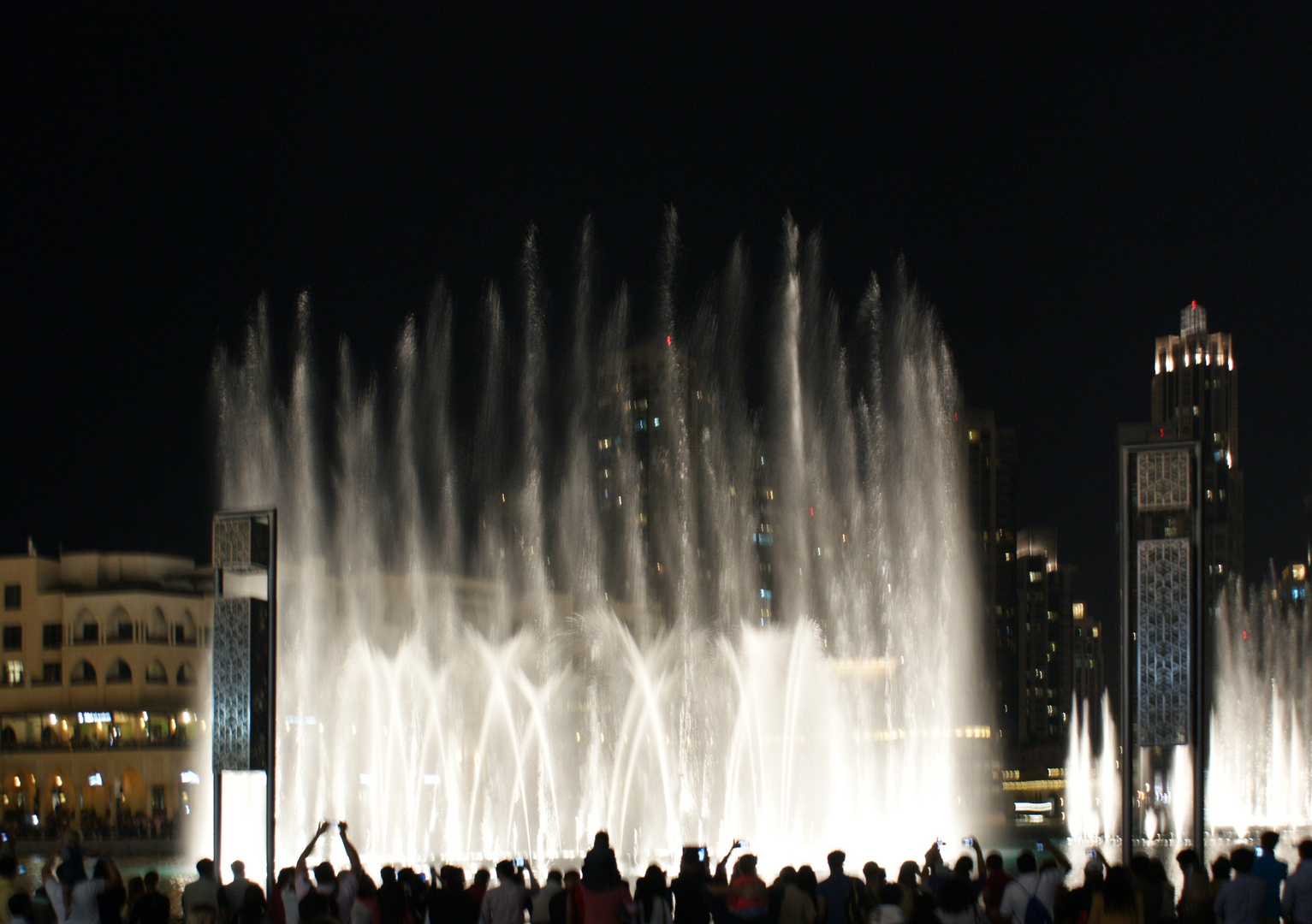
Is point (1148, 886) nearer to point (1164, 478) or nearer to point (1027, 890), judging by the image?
point (1027, 890)

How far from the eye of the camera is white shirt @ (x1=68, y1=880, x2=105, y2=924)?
1100 centimetres

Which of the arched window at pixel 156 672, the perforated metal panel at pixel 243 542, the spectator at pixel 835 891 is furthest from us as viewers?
the arched window at pixel 156 672

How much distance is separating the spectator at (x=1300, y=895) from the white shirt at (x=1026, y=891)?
1566 millimetres

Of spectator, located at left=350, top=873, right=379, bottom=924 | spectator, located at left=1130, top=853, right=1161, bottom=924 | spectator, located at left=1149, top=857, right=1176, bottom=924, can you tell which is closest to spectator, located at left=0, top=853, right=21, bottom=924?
spectator, located at left=350, top=873, right=379, bottom=924

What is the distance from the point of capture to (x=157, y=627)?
210 ft

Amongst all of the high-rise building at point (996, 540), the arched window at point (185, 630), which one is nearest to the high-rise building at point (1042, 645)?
the high-rise building at point (996, 540)

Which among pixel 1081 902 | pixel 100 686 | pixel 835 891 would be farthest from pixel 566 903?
pixel 100 686

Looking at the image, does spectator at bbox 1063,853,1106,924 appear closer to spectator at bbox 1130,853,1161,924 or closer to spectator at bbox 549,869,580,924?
spectator at bbox 1130,853,1161,924

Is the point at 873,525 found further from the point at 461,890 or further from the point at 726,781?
the point at 461,890

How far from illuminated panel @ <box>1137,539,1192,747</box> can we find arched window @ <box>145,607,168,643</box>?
55.1 m

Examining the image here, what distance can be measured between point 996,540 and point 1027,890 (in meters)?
139

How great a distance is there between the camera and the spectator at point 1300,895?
1048 cm

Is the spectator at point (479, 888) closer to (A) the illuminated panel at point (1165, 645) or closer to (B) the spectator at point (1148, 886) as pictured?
(B) the spectator at point (1148, 886)

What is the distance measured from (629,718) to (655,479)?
85.5 meters
